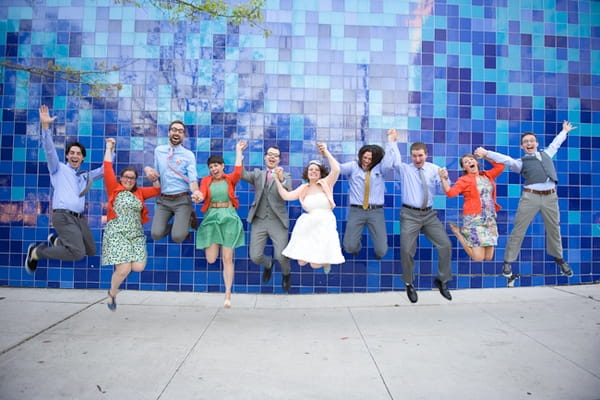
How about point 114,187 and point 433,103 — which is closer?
point 114,187

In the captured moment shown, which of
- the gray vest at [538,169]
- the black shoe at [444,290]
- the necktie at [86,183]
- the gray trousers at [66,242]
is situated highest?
the gray vest at [538,169]

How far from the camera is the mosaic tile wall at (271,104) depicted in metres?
6.48

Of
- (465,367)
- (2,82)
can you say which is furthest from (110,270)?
(465,367)

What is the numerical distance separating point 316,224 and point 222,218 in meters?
1.11

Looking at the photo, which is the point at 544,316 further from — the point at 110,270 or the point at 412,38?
the point at 110,270

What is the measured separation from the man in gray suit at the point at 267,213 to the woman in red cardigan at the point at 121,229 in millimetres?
1315

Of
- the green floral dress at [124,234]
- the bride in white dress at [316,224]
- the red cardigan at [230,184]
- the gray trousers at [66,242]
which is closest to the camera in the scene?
the green floral dress at [124,234]

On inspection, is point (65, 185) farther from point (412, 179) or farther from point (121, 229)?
point (412, 179)

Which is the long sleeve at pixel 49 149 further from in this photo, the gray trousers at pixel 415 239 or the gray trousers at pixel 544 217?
the gray trousers at pixel 544 217

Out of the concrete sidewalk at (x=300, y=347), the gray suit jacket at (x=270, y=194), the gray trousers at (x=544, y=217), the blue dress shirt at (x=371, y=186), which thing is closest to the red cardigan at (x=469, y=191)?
the gray trousers at (x=544, y=217)

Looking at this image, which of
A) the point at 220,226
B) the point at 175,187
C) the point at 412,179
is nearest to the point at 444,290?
the point at 412,179

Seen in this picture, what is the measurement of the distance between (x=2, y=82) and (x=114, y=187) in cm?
319

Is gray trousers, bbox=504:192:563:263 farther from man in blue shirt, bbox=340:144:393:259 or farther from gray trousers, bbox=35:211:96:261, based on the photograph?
gray trousers, bbox=35:211:96:261

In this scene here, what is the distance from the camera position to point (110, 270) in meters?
6.46
